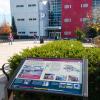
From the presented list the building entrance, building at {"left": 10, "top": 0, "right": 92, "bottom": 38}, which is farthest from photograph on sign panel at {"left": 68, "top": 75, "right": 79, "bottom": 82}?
the building entrance

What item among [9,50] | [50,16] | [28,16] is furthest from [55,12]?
[9,50]

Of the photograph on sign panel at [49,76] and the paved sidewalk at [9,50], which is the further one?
the paved sidewalk at [9,50]

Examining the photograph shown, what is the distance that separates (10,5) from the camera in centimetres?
7206

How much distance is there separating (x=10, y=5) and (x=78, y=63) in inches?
2732

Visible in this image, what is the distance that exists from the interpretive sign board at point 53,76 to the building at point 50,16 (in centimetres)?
5764

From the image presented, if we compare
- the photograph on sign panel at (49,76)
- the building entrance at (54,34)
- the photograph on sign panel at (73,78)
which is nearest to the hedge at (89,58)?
the photograph on sign panel at (73,78)

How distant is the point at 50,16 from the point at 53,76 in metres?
64.4

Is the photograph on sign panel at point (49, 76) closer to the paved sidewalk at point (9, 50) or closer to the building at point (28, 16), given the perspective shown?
the paved sidewalk at point (9, 50)

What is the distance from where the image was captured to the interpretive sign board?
4250mm

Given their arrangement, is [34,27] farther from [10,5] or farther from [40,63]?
[40,63]

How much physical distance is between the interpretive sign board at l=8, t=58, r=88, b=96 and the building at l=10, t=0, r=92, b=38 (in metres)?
57.6

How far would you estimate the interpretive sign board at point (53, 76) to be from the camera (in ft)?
13.9

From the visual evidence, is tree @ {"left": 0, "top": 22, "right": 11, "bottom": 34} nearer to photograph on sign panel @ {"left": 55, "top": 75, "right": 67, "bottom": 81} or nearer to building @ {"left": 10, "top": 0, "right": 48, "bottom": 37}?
building @ {"left": 10, "top": 0, "right": 48, "bottom": 37}

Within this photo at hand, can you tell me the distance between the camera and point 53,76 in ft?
15.0
